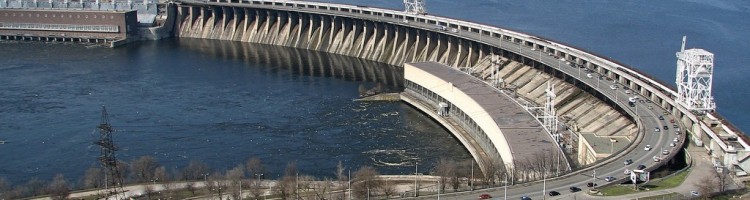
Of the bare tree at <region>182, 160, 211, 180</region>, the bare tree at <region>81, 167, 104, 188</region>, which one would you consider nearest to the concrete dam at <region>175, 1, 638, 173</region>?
the bare tree at <region>182, 160, 211, 180</region>

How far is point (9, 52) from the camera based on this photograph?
7306 cm

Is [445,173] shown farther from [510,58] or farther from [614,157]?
[510,58]

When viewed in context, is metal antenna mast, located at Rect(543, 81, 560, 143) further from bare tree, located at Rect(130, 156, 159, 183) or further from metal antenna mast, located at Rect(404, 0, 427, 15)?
metal antenna mast, located at Rect(404, 0, 427, 15)

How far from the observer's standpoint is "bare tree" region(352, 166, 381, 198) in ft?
105

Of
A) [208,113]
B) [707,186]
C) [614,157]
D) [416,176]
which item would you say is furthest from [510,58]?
[707,186]

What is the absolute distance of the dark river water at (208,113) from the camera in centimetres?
4316

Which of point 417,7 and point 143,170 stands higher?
point 417,7

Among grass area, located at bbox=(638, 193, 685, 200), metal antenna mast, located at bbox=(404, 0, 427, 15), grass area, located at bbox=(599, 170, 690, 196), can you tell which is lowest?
grass area, located at bbox=(638, 193, 685, 200)

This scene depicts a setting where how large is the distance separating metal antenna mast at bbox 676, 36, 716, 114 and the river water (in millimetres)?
10395

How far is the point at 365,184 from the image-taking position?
3259 centimetres

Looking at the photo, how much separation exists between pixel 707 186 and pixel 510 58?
2961 centimetres

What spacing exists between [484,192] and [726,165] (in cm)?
945

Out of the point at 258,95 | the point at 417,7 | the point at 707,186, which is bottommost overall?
the point at 707,186

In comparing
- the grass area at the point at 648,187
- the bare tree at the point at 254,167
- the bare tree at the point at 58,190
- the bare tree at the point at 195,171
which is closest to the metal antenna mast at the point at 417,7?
the bare tree at the point at 254,167
